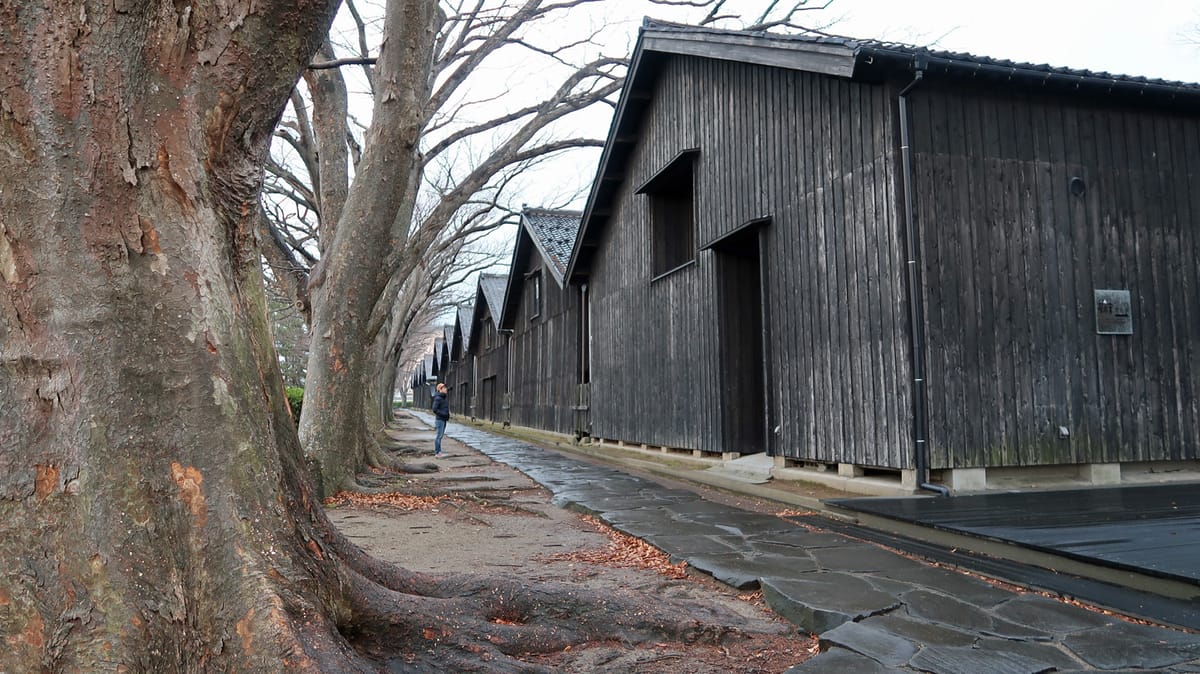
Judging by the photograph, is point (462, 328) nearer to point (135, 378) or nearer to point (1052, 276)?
point (1052, 276)

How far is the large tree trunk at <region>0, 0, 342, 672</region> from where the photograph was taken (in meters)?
2.03

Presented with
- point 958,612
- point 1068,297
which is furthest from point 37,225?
point 1068,297

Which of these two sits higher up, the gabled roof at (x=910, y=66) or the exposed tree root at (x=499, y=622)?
the gabled roof at (x=910, y=66)

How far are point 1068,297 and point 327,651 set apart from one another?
26.5ft

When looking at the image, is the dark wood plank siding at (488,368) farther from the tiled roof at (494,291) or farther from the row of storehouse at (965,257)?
the row of storehouse at (965,257)

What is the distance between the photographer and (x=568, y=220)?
898 inches

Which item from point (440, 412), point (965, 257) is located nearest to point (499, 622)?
point (965, 257)

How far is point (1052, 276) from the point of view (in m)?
7.62

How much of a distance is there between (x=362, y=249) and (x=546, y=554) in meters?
3.82

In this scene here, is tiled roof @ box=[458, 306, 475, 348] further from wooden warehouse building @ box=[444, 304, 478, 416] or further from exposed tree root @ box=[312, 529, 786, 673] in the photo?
exposed tree root @ box=[312, 529, 786, 673]

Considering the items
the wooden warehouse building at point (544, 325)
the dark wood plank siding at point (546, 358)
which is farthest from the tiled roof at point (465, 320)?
the dark wood plank siding at point (546, 358)

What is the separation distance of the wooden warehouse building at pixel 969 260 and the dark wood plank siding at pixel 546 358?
9.92 metres

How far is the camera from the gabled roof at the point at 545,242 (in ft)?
64.1

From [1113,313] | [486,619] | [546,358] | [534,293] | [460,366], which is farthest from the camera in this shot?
[460,366]
